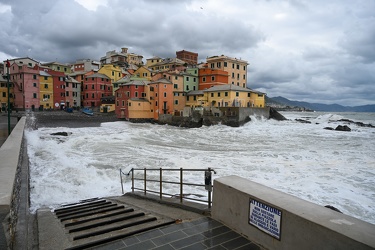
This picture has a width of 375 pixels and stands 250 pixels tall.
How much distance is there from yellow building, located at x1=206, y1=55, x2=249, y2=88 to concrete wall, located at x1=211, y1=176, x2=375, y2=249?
6038 cm

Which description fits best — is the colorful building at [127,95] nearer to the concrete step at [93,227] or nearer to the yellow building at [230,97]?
the yellow building at [230,97]

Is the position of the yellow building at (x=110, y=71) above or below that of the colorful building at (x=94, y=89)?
above

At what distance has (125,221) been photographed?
491 cm

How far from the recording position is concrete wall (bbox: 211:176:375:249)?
8.72ft

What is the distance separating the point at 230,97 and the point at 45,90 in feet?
141

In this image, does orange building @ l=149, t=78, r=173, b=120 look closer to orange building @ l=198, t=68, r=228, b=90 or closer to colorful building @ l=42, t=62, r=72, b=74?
orange building @ l=198, t=68, r=228, b=90

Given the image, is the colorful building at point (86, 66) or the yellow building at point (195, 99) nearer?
the yellow building at point (195, 99)

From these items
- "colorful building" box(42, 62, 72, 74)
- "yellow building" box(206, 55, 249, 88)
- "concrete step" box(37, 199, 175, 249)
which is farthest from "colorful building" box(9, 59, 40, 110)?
"concrete step" box(37, 199, 175, 249)

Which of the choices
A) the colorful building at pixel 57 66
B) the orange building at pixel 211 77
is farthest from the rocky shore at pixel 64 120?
the colorful building at pixel 57 66

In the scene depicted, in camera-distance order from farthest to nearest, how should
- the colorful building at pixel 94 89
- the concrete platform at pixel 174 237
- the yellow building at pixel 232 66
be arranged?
the colorful building at pixel 94 89 → the yellow building at pixel 232 66 → the concrete platform at pixel 174 237

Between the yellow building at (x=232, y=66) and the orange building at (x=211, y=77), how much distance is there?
62.9 inches

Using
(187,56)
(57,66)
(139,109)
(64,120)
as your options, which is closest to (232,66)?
(139,109)

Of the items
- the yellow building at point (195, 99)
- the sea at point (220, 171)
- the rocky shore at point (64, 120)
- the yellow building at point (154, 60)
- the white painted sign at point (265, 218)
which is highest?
the yellow building at point (154, 60)

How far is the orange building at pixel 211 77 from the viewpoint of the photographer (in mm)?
61625
